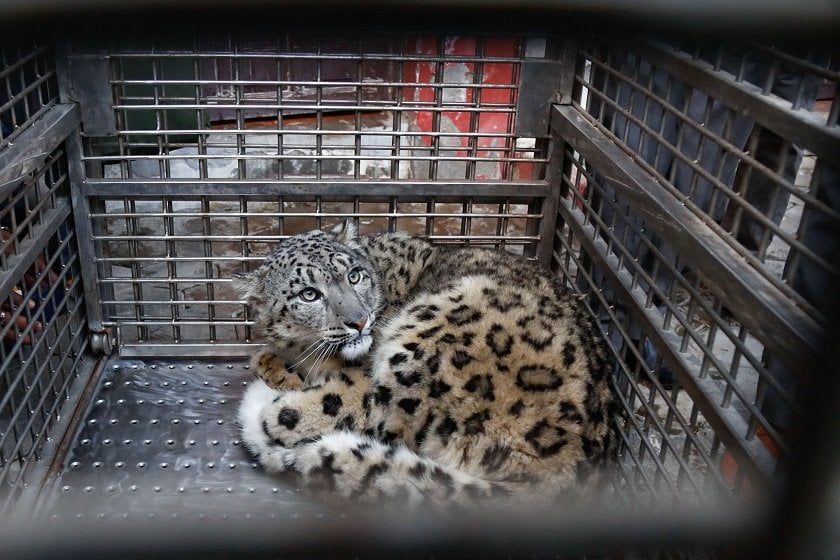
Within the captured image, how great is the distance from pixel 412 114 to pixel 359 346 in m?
3.36

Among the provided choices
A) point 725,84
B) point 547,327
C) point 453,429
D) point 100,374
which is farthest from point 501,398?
point 100,374

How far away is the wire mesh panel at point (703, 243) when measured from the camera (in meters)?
1.58

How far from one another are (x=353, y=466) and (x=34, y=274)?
1279 millimetres

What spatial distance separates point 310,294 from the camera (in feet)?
9.00

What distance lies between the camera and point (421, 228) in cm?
493

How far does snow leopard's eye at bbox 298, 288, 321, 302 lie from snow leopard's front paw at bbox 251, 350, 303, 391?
0.30 m

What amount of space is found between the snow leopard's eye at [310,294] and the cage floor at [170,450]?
51 centimetres

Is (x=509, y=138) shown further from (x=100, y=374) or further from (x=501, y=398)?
(x=100, y=374)

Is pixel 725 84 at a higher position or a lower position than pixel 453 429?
higher

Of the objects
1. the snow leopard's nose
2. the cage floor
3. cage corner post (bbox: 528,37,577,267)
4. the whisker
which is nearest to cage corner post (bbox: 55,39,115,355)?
the cage floor

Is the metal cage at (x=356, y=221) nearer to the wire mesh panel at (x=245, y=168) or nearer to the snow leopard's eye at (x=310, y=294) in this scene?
the wire mesh panel at (x=245, y=168)

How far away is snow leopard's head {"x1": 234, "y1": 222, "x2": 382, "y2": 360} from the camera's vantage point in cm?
267

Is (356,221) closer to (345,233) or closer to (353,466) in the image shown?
(345,233)

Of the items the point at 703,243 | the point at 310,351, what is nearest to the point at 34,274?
the point at 310,351
